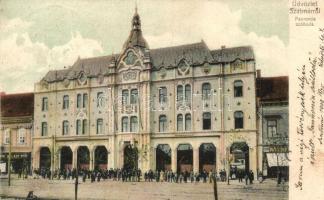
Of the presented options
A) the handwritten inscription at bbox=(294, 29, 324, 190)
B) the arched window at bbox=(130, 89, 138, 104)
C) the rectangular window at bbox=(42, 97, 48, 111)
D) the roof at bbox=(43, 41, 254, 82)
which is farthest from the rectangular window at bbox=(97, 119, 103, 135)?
the handwritten inscription at bbox=(294, 29, 324, 190)

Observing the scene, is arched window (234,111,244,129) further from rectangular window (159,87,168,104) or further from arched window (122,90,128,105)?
arched window (122,90,128,105)

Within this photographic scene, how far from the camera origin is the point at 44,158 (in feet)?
37.7

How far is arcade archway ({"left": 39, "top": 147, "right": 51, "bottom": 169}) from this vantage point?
1098cm

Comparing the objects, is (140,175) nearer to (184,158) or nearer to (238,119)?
(184,158)

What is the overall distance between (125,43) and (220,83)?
1953 mm

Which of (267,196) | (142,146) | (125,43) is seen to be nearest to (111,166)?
(142,146)

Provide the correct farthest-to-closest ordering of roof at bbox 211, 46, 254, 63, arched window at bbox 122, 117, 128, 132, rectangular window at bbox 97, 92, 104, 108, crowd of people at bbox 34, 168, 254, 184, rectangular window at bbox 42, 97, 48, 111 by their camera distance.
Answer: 1. rectangular window at bbox 42, 97, 48, 111
2. rectangular window at bbox 97, 92, 104, 108
3. arched window at bbox 122, 117, 128, 132
4. crowd of people at bbox 34, 168, 254, 184
5. roof at bbox 211, 46, 254, 63

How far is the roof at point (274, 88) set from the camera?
8.06m

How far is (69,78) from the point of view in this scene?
10.4 metres

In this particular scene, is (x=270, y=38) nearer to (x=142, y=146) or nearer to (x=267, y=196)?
(x=267, y=196)

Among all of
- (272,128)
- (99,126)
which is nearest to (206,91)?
(272,128)

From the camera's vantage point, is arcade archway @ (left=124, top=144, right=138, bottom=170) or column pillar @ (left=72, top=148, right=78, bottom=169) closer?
arcade archway @ (left=124, top=144, right=138, bottom=170)

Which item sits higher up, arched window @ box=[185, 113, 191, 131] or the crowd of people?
arched window @ box=[185, 113, 191, 131]

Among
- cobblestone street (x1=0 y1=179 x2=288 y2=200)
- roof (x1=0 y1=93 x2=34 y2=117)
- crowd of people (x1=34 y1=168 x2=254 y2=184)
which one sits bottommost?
cobblestone street (x1=0 y1=179 x2=288 y2=200)
